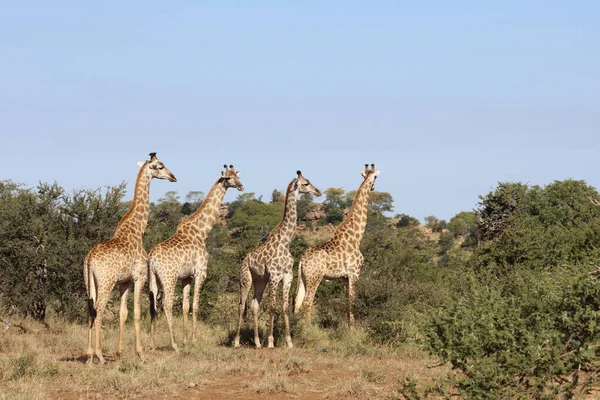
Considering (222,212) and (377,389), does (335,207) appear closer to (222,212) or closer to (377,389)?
(222,212)

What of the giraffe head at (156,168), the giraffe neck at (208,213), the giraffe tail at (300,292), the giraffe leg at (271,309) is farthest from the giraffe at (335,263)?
the giraffe head at (156,168)

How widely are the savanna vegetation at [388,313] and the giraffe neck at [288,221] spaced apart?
4.53ft

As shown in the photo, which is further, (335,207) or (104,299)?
(335,207)

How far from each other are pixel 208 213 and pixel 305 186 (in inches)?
67.1

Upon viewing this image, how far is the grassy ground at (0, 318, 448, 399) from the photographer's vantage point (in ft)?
36.7

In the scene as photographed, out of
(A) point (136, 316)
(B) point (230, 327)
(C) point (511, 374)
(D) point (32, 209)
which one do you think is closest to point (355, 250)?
(B) point (230, 327)

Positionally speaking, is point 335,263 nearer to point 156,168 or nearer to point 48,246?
point 156,168

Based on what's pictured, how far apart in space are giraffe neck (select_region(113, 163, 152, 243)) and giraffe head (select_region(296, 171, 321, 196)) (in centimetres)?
254

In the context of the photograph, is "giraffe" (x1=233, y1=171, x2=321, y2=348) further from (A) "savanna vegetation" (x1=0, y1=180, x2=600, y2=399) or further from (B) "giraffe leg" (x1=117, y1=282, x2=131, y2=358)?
(B) "giraffe leg" (x1=117, y1=282, x2=131, y2=358)

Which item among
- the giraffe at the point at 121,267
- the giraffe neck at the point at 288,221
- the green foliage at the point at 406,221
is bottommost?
the giraffe at the point at 121,267

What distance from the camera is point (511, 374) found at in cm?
891

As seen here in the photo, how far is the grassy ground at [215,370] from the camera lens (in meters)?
11.2

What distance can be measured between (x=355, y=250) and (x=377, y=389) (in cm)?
526

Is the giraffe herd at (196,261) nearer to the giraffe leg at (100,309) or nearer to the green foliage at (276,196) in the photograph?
the giraffe leg at (100,309)
